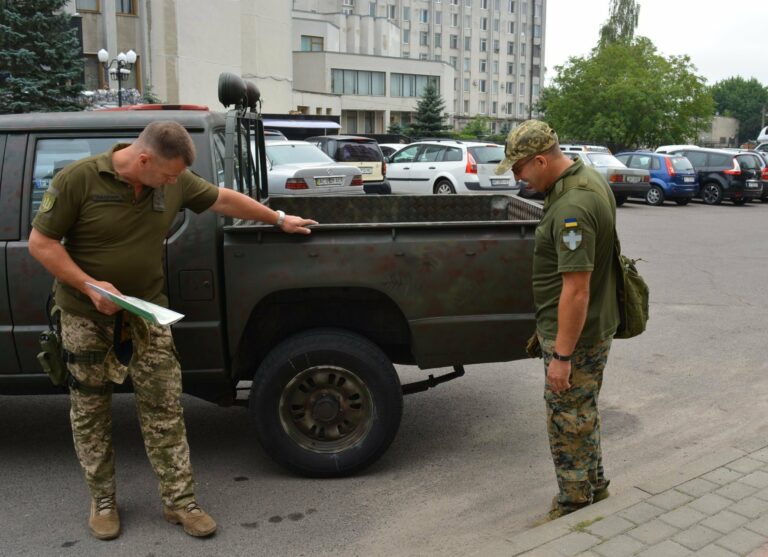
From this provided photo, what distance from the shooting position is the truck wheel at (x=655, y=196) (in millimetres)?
23406

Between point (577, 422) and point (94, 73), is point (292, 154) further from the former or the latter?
point (94, 73)

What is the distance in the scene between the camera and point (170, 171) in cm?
342

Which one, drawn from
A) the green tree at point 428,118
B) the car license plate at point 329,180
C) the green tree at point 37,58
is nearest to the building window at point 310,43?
the green tree at point 428,118

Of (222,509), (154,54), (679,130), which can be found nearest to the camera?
(222,509)

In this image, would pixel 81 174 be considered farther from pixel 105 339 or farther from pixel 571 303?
pixel 571 303

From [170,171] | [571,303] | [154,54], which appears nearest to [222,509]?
[170,171]

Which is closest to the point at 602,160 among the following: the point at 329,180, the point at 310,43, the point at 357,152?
the point at 357,152

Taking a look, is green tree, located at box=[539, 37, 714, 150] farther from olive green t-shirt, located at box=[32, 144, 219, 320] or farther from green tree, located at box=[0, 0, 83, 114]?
olive green t-shirt, located at box=[32, 144, 219, 320]

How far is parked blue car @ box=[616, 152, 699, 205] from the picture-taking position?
23.1 metres

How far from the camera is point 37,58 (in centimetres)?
2558

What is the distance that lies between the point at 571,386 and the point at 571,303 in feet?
1.58

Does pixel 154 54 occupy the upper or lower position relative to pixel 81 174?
upper

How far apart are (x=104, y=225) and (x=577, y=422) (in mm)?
2251

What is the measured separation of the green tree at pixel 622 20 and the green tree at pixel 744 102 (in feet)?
200
